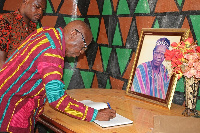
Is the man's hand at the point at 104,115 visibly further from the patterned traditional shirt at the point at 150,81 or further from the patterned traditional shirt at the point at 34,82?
the patterned traditional shirt at the point at 150,81

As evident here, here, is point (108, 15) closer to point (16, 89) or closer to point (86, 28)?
point (86, 28)

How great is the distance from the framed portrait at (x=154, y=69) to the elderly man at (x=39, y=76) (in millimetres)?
587

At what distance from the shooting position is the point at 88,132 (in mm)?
1318

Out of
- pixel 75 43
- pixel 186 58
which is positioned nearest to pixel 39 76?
pixel 75 43


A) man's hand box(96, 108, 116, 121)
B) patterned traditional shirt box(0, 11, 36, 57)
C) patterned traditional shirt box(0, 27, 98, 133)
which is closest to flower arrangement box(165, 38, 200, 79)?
man's hand box(96, 108, 116, 121)

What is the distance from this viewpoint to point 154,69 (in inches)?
76.3

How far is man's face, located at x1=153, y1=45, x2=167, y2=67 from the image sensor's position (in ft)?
6.25

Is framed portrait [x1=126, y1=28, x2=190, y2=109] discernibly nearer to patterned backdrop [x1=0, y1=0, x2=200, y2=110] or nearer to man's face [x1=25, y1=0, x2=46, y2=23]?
patterned backdrop [x1=0, y1=0, x2=200, y2=110]

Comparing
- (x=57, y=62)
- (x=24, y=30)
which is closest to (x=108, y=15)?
(x=24, y=30)

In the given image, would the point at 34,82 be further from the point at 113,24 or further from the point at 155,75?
the point at 113,24

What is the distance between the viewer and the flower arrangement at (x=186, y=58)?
1.55m

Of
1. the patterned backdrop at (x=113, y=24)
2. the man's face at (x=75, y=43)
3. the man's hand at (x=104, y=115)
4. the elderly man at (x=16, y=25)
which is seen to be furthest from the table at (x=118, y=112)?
the elderly man at (x=16, y=25)

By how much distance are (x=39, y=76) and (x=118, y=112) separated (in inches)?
24.6

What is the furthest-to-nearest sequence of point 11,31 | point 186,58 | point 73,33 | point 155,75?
point 11,31 < point 155,75 < point 186,58 < point 73,33
